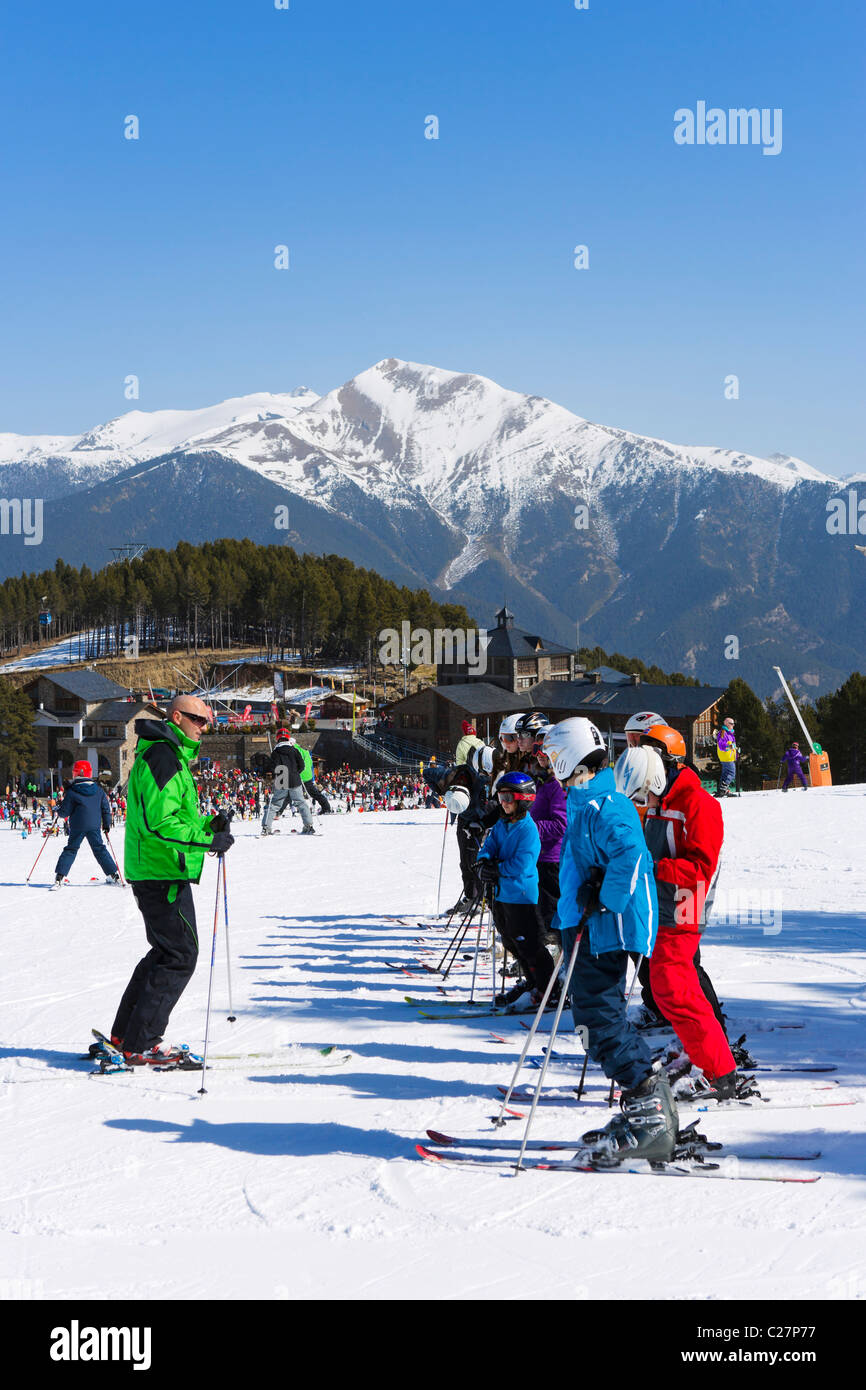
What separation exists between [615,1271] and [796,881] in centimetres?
983

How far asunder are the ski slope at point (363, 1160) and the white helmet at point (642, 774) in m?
1.53

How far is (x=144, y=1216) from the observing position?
13.4 ft

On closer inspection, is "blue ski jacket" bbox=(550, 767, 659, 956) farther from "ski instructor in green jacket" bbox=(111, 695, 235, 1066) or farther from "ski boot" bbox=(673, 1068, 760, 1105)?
"ski instructor in green jacket" bbox=(111, 695, 235, 1066)

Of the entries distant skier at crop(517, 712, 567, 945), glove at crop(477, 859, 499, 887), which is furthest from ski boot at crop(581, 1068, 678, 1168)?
distant skier at crop(517, 712, 567, 945)

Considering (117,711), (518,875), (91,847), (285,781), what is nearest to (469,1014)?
(518,875)

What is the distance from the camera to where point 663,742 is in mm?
5609

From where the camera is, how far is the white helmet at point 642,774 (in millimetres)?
5359

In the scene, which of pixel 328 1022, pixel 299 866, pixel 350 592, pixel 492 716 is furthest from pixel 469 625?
pixel 328 1022

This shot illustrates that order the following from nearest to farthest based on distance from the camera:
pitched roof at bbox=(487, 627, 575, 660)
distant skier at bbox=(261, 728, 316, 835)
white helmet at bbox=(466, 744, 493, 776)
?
white helmet at bbox=(466, 744, 493, 776) → distant skier at bbox=(261, 728, 316, 835) → pitched roof at bbox=(487, 627, 575, 660)

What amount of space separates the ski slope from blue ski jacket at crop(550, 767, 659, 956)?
3.16ft

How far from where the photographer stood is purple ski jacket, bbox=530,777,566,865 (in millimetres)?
7238

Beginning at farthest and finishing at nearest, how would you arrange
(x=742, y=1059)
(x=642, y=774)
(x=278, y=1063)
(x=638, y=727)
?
(x=278, y=1063) < (x=638, y=727) < (x=742, y=1059) < (x=642, y=774)

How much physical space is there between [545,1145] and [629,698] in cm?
7621

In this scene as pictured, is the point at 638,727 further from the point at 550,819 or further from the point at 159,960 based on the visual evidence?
the point at 159,960
